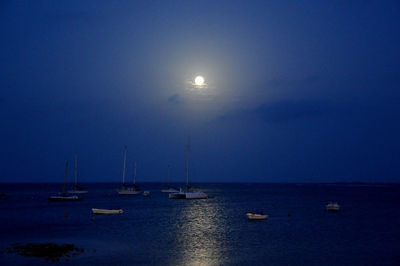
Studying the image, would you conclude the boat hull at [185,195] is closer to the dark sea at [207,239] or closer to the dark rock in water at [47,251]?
the dark sea at [207,239]

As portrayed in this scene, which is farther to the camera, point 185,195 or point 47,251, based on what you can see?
point 185,195

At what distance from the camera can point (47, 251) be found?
37.2 m

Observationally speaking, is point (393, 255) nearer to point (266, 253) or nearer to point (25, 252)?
point (266, 253)

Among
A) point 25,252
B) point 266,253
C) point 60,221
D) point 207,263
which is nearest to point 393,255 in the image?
point 266,253

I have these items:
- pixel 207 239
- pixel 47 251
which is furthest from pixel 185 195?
pixel 47 251

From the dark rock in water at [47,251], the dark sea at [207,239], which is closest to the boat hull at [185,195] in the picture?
the dark sea at [207,239]

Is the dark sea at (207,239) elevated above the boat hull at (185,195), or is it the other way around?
the boat hull at (185,195)

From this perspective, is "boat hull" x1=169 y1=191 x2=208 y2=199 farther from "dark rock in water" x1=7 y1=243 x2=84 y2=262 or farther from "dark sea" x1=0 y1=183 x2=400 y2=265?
"dark rock in water" x1=7 y1=243 x2=84 y2=262

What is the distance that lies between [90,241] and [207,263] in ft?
54.1

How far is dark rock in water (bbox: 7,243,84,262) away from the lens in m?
35.3

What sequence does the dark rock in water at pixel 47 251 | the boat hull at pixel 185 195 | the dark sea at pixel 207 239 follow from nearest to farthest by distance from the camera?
the dark rock in water at pixel 47 251 → the dark sea at pixel 207 239 → the boat hull at pixel 185 195

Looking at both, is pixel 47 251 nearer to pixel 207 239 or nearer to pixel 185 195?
pixel 207 239

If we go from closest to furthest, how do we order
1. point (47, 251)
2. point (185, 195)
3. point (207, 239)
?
point (47, 251), point (207, 239), point (185, 195)

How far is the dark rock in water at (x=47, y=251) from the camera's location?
35.3 metres
